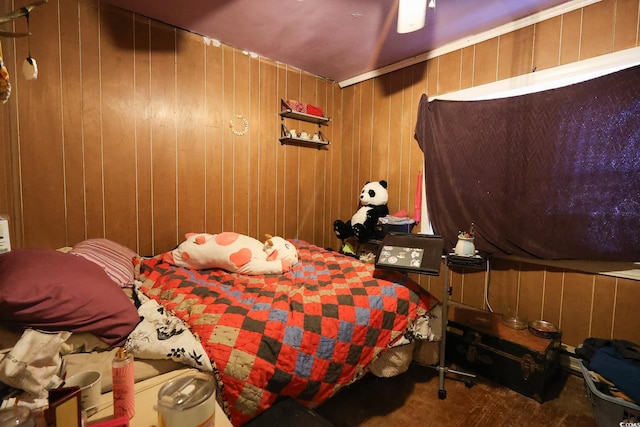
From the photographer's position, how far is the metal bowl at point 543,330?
1846 millimetres

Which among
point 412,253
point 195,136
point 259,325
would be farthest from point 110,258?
point 412,253

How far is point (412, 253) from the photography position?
5.97 ft

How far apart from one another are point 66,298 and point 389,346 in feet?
4.73

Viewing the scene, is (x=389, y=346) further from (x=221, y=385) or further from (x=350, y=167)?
(x=350, y=167)

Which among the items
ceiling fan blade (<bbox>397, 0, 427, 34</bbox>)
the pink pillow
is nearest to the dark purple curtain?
ceiling fan blade (<bbox>397, 0, 427, 34</bbox>)

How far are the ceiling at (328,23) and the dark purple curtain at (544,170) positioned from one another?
1.92 feet

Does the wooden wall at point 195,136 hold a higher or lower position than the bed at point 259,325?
higher

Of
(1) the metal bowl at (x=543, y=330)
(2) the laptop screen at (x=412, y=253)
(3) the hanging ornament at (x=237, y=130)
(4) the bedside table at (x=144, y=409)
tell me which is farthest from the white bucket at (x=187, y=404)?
(3) the hanging ornament at (x=237, y=130)

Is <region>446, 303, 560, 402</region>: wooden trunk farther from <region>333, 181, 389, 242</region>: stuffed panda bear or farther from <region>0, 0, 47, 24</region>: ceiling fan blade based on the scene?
<region>0, 0, 47, 24</region>: ceiling fan blade

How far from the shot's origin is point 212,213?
2.62 metres

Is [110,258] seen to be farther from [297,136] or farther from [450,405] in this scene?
[450,405]

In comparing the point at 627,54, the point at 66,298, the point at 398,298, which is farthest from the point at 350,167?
the point at 66,298

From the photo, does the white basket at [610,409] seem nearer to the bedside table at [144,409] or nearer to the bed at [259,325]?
the bed at [259,325]

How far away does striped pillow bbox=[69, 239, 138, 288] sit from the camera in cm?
161
